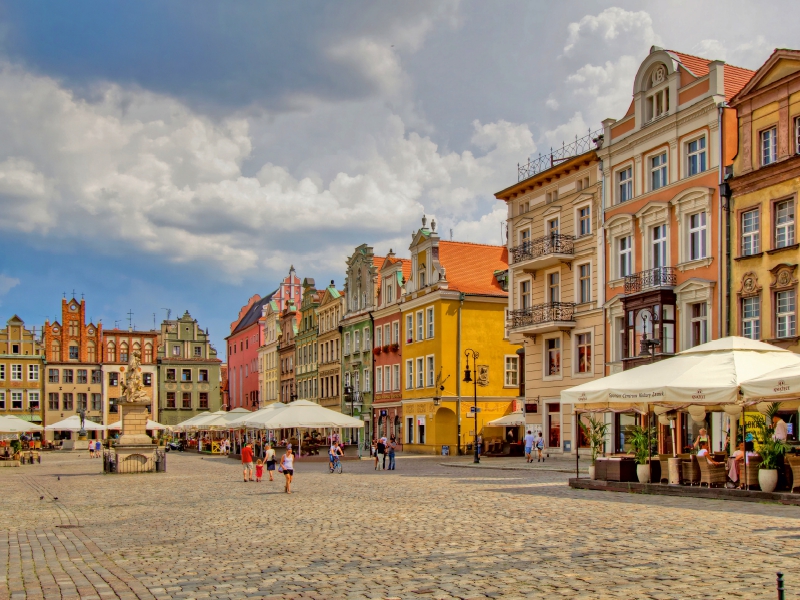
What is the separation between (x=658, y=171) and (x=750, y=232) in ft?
19.1

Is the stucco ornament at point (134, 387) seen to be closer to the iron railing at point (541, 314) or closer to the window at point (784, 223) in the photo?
the iron railing at point (541, 314)

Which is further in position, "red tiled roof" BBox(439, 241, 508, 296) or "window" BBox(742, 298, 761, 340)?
"red tiled roof" BBox(439, 241, 508, 296)

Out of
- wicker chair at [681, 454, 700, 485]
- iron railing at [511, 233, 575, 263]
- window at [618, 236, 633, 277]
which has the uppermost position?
iron railing at [511, 233, 575, 263]

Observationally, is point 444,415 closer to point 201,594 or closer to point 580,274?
point 580,274

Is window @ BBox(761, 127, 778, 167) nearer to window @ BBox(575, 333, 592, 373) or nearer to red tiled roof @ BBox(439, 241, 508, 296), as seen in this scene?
window @ BBox(575, 333, 592, 373)

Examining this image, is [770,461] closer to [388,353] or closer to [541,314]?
[541,314]

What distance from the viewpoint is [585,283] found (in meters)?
→ 42.6

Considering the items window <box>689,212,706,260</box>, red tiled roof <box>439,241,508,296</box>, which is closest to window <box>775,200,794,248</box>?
window <box>689,212,706,260</box>

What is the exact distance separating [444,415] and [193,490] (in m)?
31.1

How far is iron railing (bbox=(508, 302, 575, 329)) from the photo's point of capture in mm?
43000

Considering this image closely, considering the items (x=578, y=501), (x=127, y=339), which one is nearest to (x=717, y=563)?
(x=578, y=501)

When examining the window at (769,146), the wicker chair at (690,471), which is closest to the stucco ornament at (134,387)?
the wicker chair at (690,471)

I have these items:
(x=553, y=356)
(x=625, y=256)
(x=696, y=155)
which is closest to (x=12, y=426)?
(x=553, y=356)

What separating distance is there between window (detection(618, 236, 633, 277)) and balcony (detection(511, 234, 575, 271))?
3238mm
